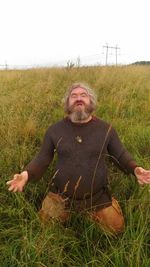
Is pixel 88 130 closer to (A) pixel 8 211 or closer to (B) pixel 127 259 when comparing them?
(A) pixel 8 211

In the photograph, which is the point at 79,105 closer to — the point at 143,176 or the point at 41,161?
the point at 41,161

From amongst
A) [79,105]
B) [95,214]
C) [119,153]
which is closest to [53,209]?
[95,214]

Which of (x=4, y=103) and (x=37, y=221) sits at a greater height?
(x=4, y=103)

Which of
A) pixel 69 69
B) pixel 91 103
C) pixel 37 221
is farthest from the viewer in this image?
pixel 69 69

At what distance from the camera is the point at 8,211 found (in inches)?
141

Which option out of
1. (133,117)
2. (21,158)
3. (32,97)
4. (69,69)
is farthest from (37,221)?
(69,69)

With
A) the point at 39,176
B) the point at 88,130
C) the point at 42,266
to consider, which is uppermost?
the point at 88,130

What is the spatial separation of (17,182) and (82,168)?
1.90 ft

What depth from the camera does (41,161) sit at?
3.79 meters

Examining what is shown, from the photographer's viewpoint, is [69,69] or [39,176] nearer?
[39,176]

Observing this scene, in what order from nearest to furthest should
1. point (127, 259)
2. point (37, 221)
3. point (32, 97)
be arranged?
point (127, 259) → point (37, 221) → point (32, 97)

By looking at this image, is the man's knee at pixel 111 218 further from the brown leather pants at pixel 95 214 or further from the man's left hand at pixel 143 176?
the man's left hand at pixel 143 176

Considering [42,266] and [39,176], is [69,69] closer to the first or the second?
[39,176]

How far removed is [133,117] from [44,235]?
11.5 feet
